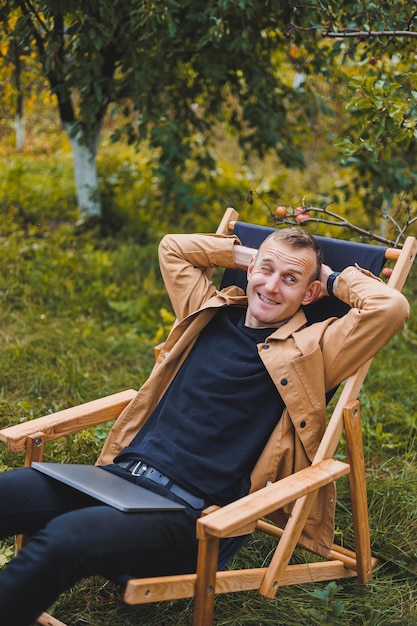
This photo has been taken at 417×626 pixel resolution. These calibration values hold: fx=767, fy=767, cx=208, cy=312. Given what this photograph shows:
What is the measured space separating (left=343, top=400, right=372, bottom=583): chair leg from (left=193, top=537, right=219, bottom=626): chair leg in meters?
0.74

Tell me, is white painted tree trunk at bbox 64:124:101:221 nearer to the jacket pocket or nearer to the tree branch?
the tree branch

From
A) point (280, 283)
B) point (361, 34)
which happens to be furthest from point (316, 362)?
point (361, 34)

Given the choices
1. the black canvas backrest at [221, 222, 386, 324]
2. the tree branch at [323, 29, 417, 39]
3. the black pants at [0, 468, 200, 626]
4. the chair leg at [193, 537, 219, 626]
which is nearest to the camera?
the black pants at [0, 468, 200, 626]

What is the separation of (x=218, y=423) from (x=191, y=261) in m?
0.87

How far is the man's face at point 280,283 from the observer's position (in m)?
2.92

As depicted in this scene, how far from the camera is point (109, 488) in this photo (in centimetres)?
257

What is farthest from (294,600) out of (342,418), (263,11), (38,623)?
(263,11)

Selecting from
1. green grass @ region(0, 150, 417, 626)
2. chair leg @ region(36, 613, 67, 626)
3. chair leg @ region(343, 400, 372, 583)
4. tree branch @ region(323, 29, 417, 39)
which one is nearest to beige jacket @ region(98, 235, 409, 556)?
chair leg @ region(343, 400, 372, 583)

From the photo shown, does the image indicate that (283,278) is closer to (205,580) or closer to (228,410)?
(228,410)

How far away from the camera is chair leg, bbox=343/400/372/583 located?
2.84 meters

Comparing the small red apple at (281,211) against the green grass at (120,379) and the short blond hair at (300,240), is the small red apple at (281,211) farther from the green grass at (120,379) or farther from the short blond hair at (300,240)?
the green grass at (120,379)

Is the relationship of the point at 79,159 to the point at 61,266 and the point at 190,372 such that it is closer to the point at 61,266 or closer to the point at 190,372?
the point at 61,266

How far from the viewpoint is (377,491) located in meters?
3.60

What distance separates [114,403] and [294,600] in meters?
1.05
